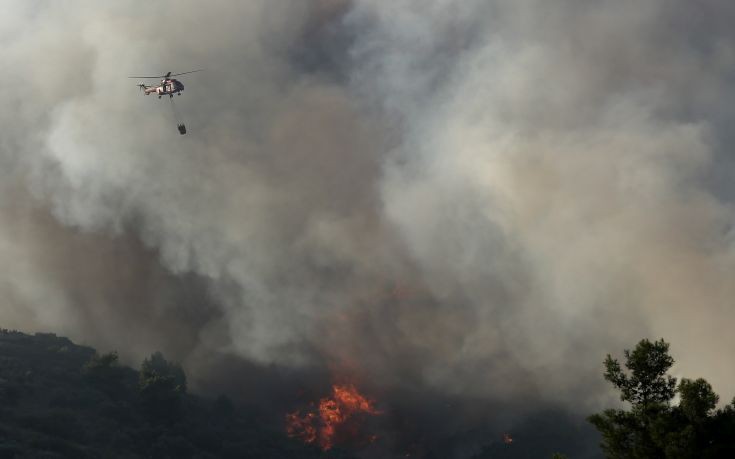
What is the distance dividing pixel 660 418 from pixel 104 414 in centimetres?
13584

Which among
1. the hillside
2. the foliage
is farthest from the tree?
the foliage

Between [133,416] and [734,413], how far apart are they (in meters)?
139

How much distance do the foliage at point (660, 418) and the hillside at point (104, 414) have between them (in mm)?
110105

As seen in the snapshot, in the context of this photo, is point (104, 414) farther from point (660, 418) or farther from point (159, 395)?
point (660, 418)

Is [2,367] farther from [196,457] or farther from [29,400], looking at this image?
[196,457]

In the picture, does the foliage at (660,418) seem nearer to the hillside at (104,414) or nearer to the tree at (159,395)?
the hillside at (104,414)

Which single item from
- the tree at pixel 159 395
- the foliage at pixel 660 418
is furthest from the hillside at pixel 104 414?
the foliage at pixel 660 418

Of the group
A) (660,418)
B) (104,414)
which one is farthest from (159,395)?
(660,418)

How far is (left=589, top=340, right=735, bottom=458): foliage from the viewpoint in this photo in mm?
44844

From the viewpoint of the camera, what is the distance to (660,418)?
151ft

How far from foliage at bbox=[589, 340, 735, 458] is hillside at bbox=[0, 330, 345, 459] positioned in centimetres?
11010

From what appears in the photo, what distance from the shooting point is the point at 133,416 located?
153 m

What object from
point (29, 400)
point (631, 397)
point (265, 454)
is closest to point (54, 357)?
point (29, 400)

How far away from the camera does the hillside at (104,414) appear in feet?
436
